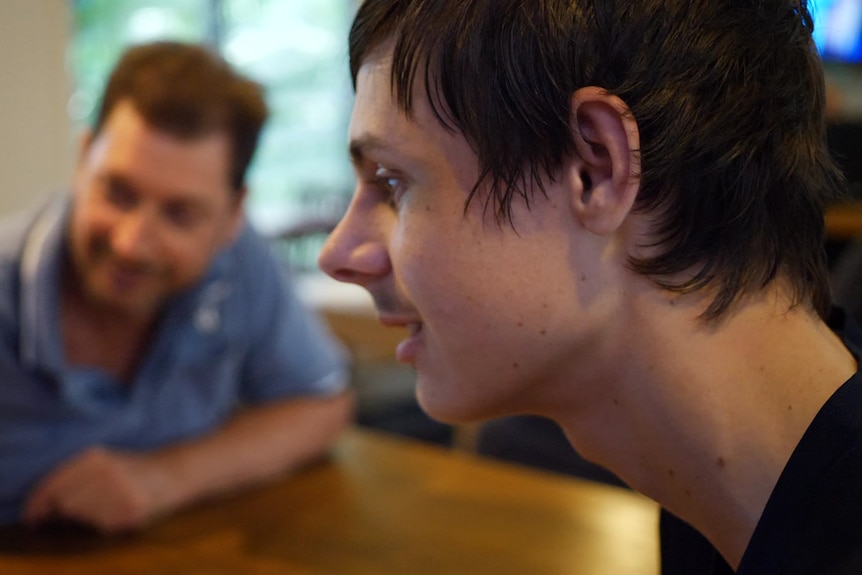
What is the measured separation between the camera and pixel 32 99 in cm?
224

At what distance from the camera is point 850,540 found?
559 millimetres

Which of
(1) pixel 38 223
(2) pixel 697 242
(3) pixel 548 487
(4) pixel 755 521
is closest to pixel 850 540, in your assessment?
(4) pixel 755 521

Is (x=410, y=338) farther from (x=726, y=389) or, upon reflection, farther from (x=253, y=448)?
(x=253, y=448)

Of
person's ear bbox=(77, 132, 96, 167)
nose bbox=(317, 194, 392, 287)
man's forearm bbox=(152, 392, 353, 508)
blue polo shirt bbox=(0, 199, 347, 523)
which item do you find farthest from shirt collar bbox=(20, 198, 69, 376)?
nose bbox=(317, 194, 392, 287)

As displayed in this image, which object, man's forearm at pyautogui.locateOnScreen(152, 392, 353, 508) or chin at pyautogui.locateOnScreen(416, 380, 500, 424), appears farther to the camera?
man's forearm at pyautogui.locateOnScreen(152, 392, 353, 508)

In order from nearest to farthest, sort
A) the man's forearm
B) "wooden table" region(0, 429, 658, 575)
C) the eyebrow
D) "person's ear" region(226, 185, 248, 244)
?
the eyebrow → "wooden table" region(0, 429, 658, 575) → the man's forearm → "person's ear" region(226, 185, 248, 244)

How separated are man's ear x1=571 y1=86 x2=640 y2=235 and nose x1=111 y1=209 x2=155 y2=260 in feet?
3.19

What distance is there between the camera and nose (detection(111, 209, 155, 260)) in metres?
1.43

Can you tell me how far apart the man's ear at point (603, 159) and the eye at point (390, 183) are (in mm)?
141

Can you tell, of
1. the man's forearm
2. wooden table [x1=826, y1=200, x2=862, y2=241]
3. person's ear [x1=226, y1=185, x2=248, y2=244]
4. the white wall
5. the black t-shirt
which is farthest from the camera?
wooden table [x1=826, y1=200, x2=862, y2=241]

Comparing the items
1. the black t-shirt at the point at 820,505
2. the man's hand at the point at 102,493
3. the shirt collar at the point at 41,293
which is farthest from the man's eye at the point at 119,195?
the black t-shirt at the point at 820,505

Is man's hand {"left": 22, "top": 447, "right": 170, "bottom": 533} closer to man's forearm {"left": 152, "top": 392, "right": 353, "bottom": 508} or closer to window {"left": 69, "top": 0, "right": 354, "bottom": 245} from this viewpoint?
man's forearm {"left": 152, "top": 392, "right": 353, "bottom": 508}

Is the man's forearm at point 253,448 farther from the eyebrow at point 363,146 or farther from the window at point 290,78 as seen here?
the window at point 290,78

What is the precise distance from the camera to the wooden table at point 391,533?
1.09 meters
